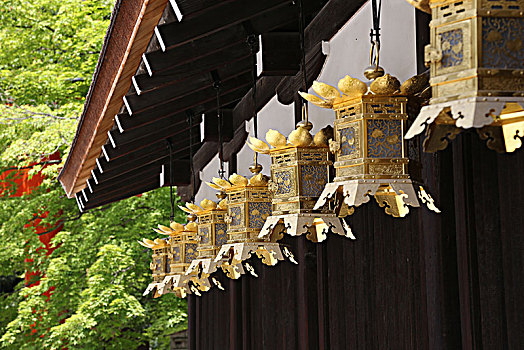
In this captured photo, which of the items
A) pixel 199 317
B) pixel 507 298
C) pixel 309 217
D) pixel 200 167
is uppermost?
pixel 200 167

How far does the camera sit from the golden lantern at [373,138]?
262cm

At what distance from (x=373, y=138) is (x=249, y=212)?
1.47m

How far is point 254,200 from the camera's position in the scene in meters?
4.04

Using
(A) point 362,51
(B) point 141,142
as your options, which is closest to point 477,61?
(A) point 362,51

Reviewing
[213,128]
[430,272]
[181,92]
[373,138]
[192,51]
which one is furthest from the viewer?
[213,128]

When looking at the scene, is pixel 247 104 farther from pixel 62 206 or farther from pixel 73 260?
pixel 62 206

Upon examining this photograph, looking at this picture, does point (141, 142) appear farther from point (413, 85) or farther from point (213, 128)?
point (413, 85)

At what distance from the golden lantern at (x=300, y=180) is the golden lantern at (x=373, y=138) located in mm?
548

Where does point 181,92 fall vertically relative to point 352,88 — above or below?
above

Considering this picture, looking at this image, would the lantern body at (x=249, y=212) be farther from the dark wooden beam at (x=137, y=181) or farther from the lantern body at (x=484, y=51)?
the dark wooden beam at (x=137, y=181)

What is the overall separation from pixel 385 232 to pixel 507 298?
40.7 inches

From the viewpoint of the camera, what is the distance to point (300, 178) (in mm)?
3316

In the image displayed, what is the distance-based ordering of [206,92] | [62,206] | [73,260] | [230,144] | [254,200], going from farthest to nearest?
1. [62,206]
2. [73,260]
3. [230,144]
4. [206,92]
5. [254,200]

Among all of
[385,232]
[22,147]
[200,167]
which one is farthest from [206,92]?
[22,147]
